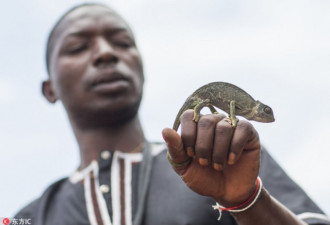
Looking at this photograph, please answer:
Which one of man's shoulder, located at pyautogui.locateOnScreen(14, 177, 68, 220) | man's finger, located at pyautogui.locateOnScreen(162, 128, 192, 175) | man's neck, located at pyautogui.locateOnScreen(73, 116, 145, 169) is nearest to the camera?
man's finger, located at pyautogui.locateOnScreen(162, 128, 192, 175)

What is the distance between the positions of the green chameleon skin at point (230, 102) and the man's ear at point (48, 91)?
269 centimetres

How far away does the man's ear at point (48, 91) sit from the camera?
15.3 feet

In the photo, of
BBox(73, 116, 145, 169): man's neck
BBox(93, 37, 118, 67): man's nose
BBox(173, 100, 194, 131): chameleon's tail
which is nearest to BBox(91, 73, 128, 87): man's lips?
BBox(93, 37, 118, 67): man's nose

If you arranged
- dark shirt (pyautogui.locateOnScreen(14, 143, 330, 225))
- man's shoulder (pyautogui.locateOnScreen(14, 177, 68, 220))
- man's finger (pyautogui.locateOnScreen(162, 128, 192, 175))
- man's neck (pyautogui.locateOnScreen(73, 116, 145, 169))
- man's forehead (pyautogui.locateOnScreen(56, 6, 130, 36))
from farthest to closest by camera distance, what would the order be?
1. man's forehead (pyautogui.locateOnScreen(56, 6, 130, 36))
2. man's neck (pyautogui.locateOnScreen(73, 116, 145, 169))
3. man's shoulder (pyautogui.locateOnScreen(14, 177, 68, 220))
4. dark shirt (pyautogui.locateOnScreen(14, 143, 330, 225))
5. man's finger (pyautogui.locateOnScreen(162, 128, 192, 175))

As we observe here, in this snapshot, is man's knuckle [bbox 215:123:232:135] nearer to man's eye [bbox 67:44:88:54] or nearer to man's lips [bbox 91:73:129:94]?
man's lips [bbox 91:73:129:94]

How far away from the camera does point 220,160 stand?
82.7 inches

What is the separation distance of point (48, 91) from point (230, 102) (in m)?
2.89

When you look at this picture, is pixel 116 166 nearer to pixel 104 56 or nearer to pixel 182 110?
pixel 104 56

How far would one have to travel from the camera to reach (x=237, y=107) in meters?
2.19

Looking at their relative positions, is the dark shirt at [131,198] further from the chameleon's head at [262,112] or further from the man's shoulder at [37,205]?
the chameleon's head at [262,112]

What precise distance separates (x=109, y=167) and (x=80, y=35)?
3.82ft

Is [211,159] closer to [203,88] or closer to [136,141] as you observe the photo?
[203,88]

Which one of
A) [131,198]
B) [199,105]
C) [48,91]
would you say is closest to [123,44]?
[48,91]

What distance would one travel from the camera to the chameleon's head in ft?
7.19
